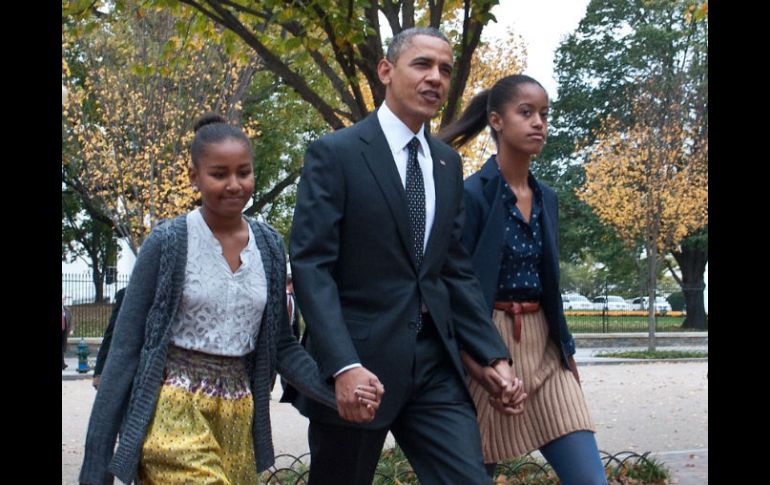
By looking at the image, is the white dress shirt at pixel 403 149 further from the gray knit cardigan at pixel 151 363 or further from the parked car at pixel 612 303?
the parked car at pixel 612 303

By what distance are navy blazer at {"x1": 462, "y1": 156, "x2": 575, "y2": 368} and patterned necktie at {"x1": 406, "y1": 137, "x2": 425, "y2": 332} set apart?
0.55 metres

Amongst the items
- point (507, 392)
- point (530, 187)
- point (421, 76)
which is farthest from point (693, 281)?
point (421, 76)

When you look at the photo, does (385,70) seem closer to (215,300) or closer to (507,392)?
(215,300)

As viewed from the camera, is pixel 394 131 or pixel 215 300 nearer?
pixel 215 300

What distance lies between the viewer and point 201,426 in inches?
142

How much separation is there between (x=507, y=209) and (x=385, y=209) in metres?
0.86

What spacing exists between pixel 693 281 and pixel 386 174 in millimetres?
41176

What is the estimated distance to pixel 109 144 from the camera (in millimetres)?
25234

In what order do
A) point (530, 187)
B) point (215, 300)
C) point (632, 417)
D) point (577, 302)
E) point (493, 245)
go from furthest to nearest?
point (577, 302), point (632, 417), point (530, 187), point (493, 245), point (215, 300)

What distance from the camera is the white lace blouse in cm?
369

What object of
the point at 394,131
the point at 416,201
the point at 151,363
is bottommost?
the point at 151,363

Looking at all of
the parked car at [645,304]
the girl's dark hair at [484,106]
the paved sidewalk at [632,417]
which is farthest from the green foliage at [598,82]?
the girl's dark hair at [484,106]

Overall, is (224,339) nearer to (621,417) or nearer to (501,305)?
(501,305)
